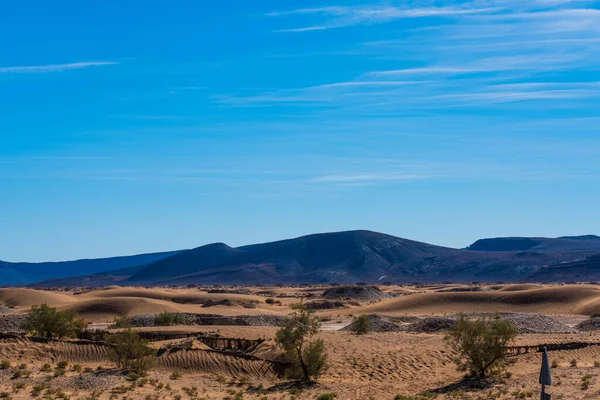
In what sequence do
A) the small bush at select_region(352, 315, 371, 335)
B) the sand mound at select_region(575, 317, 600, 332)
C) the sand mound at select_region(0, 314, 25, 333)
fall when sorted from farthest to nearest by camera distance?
the sand mound at select_region(0, 314, 25, 333) < the sand mound at select_region(575, 317, 600, 332) < the small bush at select_region(352, 315, 371, 335)

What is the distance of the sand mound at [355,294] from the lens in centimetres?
8819

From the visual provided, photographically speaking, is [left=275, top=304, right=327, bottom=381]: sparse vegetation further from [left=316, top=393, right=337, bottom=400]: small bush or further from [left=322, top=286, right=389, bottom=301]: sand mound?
[left=322, top=286, right=389, bottom=301]: sand mound

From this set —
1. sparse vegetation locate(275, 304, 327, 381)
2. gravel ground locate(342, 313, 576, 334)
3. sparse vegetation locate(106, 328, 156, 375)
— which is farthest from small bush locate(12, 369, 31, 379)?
gravel ground locate(342, 313, 576, 334)

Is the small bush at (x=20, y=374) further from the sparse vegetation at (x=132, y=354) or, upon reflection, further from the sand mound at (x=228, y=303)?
the sand mound at (x=228, y=303)

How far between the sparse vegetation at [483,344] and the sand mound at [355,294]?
57.2 m

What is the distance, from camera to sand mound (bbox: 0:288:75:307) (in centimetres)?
7796

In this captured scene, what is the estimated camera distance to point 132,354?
104 feet

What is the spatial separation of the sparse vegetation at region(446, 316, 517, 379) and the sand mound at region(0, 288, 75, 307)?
53156 mm

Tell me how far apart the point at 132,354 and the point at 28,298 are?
54169mm

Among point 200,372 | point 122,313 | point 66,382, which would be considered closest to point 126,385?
point 66,382

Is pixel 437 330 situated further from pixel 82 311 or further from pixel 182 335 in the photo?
pixel 82 311

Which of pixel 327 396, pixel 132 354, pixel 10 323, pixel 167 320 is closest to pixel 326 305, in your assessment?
pixel 167 320

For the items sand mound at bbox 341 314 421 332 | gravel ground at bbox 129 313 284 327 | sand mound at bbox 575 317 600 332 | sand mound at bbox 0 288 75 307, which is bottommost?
sand mound at bbox 575 317 600 332

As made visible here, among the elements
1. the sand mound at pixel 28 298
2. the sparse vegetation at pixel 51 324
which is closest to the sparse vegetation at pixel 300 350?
the sparse vegetation at pixel 51 324
